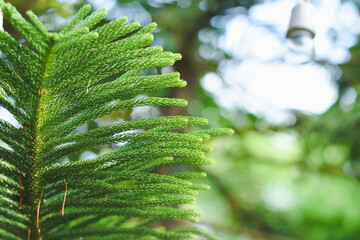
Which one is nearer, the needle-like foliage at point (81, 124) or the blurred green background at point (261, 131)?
the needle-like foliage at point (81, 124)

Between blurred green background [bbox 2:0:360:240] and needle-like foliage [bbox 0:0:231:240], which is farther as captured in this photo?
blurred green background [bbox 2:0:360:240]

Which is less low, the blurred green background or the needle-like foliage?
the blurred green background

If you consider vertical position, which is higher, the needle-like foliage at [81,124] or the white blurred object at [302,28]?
the white blurred object at [302,28]

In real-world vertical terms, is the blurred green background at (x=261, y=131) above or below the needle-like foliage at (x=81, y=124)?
above

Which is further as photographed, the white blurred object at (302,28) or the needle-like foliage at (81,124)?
the white blurred object at (302,28)

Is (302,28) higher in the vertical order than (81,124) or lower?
higher

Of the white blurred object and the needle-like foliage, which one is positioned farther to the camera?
the white blurred object

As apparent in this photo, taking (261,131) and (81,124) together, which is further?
(261,131)

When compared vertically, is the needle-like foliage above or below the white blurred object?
below
